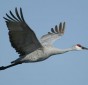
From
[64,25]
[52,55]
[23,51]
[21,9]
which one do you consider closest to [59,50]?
[52,55]

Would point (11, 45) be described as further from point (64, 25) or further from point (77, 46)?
point (64, 25)

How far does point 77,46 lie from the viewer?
749 inches

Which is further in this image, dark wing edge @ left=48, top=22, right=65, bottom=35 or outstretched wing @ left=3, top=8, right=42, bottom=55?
dark wing edge @ left=48, top=22, right=65, bottom=35

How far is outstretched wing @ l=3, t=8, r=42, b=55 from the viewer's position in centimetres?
1714

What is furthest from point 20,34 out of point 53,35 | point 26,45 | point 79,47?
point 53,35

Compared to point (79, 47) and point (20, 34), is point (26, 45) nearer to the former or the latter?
point (20, 34)

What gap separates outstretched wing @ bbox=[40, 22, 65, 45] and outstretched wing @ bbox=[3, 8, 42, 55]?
1908 millimetres

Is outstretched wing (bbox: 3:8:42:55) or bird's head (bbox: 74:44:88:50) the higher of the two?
outstretched wing (bbox: 3:8:42:55)

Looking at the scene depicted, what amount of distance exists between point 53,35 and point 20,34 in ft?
14.7

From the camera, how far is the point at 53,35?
2167 centimetres

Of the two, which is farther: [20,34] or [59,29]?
[59,29]

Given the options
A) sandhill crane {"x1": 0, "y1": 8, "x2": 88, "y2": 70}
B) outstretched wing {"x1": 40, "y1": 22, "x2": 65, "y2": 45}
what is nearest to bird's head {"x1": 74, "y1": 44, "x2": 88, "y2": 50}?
sandhill crane {"x1": 0, "y1": 8, "x2": 88, "y2": 70}

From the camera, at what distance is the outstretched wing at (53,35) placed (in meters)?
20.2

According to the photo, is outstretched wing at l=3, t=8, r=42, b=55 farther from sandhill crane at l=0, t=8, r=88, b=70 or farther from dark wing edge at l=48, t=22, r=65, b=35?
dark wing edge at l=48, t=22, r=65, b=35
